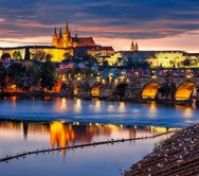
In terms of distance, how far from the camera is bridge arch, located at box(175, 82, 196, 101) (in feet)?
300

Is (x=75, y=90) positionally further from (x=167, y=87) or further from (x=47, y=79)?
(x=167, y=87)

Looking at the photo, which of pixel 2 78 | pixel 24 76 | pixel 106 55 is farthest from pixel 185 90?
pixel 106 55

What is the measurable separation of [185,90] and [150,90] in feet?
19.0

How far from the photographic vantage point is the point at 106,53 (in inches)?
7835

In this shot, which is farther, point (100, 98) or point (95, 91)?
point (95, 91)

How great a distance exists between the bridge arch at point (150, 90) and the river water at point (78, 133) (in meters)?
23.2

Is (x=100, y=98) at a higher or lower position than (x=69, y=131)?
lower

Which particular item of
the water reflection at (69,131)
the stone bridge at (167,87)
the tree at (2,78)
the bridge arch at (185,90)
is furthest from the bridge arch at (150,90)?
the water reflection at (69,131)

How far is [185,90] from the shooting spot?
3691 inches

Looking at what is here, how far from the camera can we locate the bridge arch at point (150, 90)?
314 feet

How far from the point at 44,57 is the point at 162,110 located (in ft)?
387

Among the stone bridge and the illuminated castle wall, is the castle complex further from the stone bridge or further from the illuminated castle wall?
→ the stone bridge

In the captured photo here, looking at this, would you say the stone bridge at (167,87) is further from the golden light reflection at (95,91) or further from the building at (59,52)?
the building at (59,52)

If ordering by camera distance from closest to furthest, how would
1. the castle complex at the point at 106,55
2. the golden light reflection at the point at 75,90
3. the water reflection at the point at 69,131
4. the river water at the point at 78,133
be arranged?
the river water at the point at 78,133 → the water reflection at the point at 69,131 → the golden light reflection at the point at 75,90 → the castle complex at the point at 106,55
